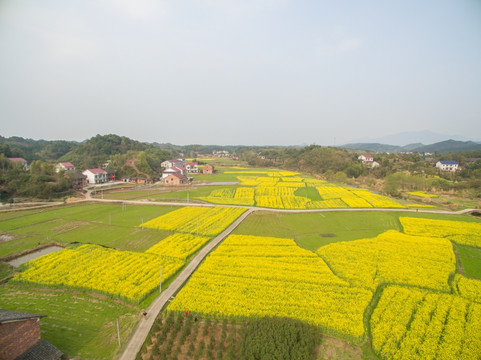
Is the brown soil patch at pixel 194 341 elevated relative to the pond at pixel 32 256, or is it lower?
lower

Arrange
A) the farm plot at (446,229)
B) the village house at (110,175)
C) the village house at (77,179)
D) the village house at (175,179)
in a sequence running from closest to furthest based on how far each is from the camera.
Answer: the farm plot at (446,229) → the village house at (77,179) → the village house at (175,179) → the village house at (110,175)

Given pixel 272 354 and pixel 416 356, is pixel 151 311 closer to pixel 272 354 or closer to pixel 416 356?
pixel 272 354

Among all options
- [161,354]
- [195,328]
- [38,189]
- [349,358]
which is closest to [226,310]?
[195,328]

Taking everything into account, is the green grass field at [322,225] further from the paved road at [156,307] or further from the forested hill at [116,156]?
the forested hill at [116,156]

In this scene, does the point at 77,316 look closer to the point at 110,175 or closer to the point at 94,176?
the point at 94,176

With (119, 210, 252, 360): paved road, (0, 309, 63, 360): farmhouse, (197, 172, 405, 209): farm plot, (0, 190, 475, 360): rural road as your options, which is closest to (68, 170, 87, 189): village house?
(0, 190, 475, 360): rural road

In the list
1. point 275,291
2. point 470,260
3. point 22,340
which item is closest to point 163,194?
point 275,291

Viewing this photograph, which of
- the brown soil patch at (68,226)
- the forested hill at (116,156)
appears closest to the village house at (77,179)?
the forested hill at (116,156)
